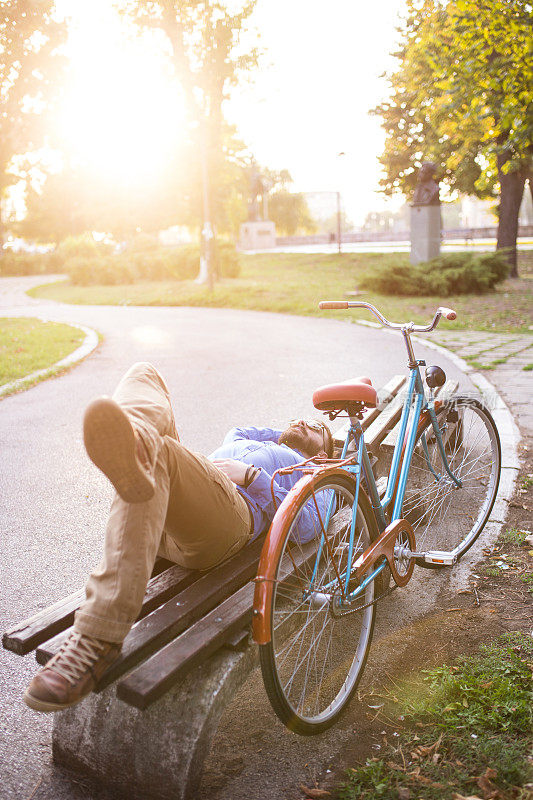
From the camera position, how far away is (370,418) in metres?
4.95

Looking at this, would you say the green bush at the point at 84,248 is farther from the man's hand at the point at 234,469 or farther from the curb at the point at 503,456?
the man's hand at the point at 234,469

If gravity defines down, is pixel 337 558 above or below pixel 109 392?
above

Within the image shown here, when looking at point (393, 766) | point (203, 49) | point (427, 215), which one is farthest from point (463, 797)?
point (203, 49)

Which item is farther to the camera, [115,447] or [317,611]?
[317,611]

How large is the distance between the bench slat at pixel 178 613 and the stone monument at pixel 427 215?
2039cm

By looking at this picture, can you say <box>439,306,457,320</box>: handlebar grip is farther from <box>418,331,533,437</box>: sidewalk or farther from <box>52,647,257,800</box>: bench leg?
<box>418,331,533,437</box>: sidewalk

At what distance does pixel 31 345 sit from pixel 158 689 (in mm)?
10166

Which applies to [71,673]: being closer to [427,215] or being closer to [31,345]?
[31,345]

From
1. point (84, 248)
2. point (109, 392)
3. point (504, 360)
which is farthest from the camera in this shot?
point (84, 248)

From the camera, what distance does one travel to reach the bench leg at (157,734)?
7.16 ft

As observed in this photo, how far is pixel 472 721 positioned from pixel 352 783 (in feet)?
1.64

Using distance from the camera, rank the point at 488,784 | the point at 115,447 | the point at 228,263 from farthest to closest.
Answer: the point at 228,263 → the point at 488,784 → the point at 115,447

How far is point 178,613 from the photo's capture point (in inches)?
92.9

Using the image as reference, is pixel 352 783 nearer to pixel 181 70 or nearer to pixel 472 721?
pixel 472 721
